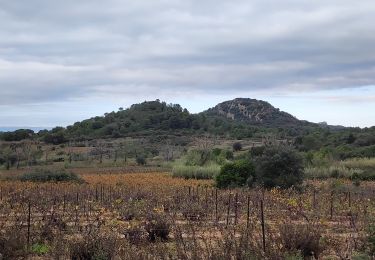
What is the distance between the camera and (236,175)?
1120 inches

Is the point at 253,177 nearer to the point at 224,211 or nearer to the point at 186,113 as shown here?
the point at 224,211

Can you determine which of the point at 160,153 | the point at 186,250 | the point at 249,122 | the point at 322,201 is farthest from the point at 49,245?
the point at 249,122

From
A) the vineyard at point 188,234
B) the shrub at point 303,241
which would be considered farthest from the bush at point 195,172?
the shrub at point 303,241

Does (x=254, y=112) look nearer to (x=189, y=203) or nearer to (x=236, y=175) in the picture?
(x=236, y=175)

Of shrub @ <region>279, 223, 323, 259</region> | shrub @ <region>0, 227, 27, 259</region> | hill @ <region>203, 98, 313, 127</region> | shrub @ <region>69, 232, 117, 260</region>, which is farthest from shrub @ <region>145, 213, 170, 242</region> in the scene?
hill @ <region>203, 98, 313, 127</region>

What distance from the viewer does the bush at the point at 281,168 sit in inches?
1011

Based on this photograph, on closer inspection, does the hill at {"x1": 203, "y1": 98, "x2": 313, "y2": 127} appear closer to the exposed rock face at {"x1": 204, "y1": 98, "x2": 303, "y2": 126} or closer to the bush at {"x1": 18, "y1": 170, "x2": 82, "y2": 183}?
the exposed rock face at {"x1": 204, "y1": 98, "x2": 303, "y2": 126}

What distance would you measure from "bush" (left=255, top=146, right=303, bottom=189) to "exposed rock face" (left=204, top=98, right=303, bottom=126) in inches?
3917

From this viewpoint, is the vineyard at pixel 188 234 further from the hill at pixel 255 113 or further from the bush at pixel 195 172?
the hill at pixel 255 113

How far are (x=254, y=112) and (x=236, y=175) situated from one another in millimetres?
108573

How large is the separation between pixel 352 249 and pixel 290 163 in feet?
57.9

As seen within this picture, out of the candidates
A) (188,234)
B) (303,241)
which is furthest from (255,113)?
(303,241)

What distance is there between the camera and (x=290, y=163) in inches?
1025

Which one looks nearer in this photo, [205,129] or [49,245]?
[49,245]
